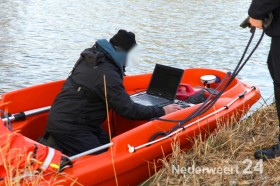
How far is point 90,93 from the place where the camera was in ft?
13.8

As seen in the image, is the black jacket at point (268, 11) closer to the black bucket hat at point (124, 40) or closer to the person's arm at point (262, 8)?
the person's arm at point (262, 8)

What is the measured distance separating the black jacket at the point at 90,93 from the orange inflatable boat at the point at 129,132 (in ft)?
0.94

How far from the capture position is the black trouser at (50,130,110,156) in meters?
4.27

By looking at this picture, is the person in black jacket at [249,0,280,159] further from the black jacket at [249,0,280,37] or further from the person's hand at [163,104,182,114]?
the person's hand at [163,104,182,114]

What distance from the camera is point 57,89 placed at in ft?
17.3

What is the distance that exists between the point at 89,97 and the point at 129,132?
1.51 feet

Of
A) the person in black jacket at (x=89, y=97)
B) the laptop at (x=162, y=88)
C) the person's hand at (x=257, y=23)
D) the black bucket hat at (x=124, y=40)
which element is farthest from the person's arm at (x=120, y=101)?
the person's hand at (x=257, y=23)

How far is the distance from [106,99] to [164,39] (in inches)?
313

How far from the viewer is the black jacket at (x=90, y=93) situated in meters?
4.18

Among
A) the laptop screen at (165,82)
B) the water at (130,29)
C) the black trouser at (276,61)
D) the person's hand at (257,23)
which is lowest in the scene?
the water at (130,29)

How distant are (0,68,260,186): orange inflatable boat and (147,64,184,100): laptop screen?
40 cm

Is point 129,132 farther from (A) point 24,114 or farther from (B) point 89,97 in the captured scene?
(A) point 24,114

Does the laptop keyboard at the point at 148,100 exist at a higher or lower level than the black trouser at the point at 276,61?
lower

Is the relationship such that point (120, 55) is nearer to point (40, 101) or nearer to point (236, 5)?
point (40, 101)
